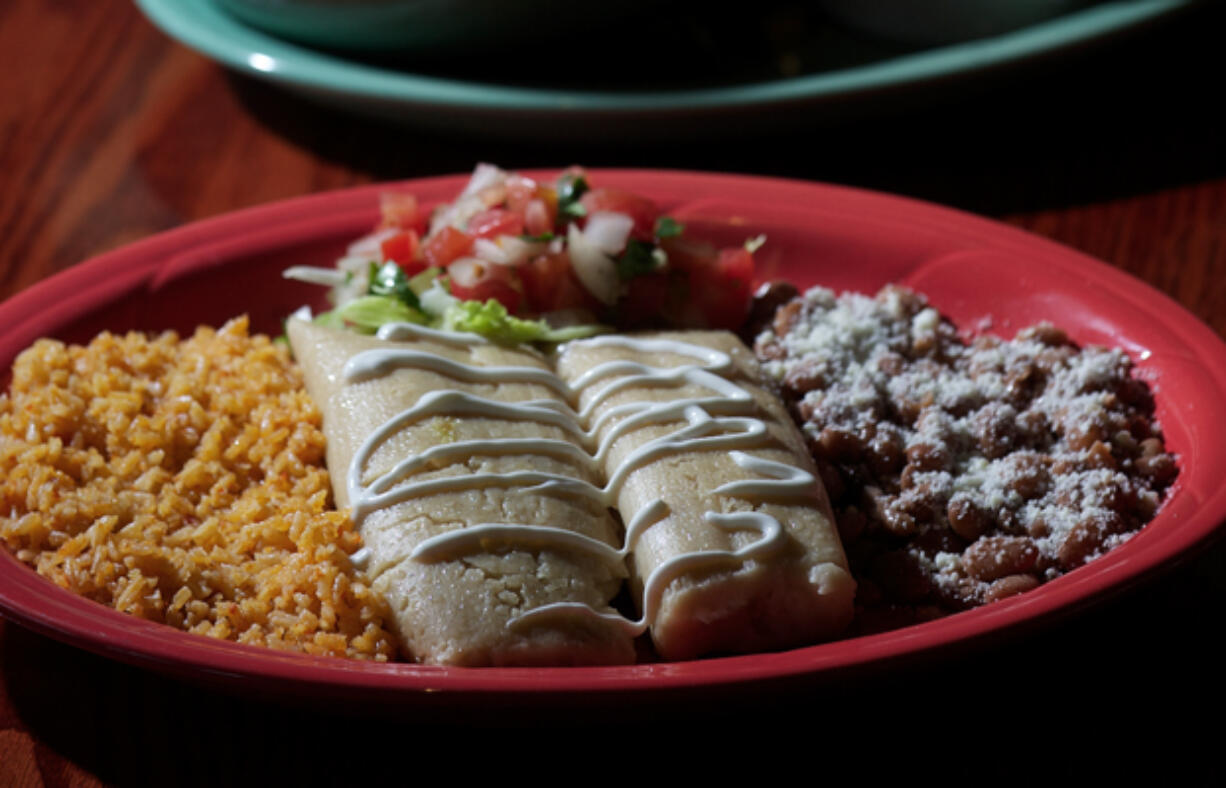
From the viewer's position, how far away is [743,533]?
1.73 m

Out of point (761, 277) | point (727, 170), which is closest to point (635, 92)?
point (727, 170)

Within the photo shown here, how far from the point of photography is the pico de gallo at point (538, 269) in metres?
2.23

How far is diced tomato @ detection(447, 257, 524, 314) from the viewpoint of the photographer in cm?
222

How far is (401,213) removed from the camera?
8.00 ft

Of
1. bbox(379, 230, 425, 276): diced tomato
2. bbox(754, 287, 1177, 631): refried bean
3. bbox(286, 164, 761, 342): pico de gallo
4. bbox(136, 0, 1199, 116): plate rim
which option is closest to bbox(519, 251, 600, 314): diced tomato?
bbox(286, 164, 761, 342): pico de gallo

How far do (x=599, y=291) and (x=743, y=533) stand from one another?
0.71m

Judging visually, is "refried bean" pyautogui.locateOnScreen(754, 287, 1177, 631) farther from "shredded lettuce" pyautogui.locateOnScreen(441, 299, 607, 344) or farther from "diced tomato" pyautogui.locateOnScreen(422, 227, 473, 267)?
"diced tomato" pyautogui.locateOnScreen(422, 227, 473, 267)

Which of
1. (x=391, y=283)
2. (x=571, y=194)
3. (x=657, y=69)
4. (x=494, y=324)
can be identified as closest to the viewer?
(x=494, y=324)

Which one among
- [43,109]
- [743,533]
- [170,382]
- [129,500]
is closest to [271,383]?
[170,382]

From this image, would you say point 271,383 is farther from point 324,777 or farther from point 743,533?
point 743,533

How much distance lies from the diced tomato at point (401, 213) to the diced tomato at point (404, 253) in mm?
73

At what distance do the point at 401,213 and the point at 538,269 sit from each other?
36 cm

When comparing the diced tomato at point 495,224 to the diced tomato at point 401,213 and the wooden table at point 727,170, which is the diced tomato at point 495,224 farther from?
the wooden table at point 727,170

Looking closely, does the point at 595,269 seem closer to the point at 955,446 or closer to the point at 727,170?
the point at 955,446
